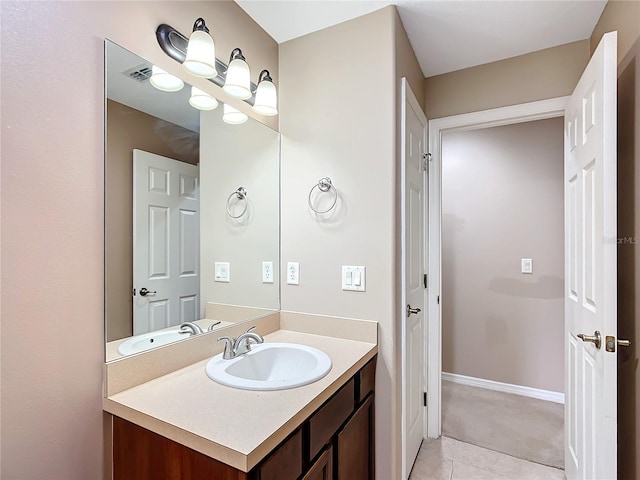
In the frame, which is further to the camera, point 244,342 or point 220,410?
point 244,342

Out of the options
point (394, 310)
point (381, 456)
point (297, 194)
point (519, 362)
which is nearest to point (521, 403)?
point (519, 362)

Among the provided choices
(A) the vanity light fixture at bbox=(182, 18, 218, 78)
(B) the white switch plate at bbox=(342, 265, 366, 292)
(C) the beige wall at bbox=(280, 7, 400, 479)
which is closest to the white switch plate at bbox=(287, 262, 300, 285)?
(C) the beige wall at bbox=(280, 7, 400, 479)

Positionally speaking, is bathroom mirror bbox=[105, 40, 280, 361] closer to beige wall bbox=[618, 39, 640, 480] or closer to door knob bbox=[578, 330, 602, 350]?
door knob bbox=[578, 330, 602, 350]

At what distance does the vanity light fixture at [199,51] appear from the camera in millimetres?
1257

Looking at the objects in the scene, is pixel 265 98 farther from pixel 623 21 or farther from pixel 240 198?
pixel 623 21

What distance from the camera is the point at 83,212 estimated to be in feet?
3.25

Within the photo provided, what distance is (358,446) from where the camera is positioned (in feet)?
4.52

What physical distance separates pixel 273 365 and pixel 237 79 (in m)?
1.28

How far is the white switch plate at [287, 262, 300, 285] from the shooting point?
1764 millimetres

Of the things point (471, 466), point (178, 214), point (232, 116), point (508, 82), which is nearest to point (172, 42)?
point (232, 116)

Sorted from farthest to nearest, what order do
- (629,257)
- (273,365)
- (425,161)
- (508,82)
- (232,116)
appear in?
(425,161), (508,82), (232,116), (273,365), (629,257)

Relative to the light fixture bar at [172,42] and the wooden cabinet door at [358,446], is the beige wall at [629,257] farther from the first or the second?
the light fixture bar at [172,42]

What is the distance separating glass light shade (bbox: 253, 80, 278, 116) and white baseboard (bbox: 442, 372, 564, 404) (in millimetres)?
2783

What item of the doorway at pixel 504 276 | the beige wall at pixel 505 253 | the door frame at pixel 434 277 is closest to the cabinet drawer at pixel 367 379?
the door frame at pixel 434 277
